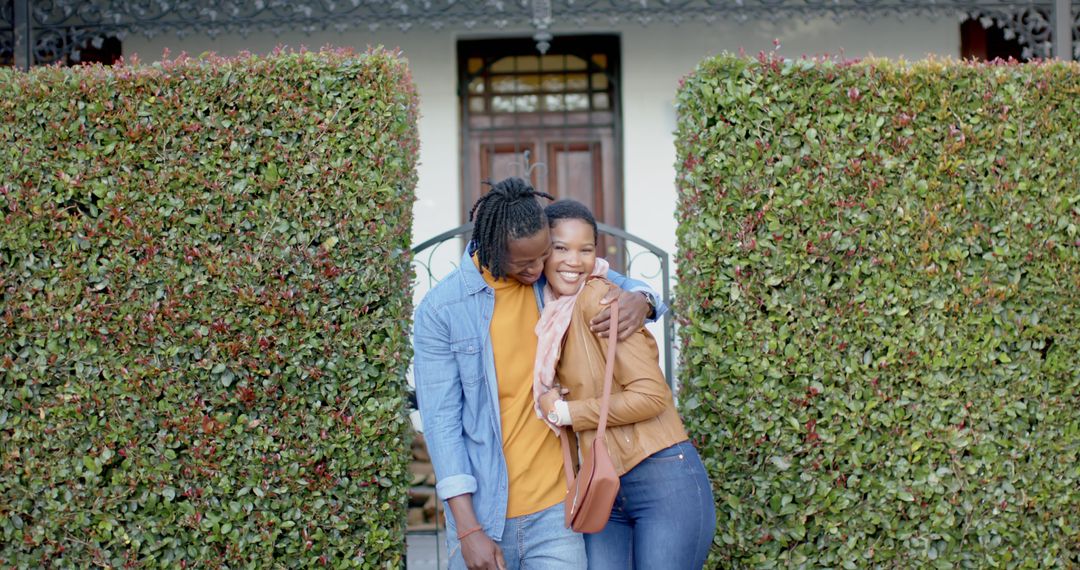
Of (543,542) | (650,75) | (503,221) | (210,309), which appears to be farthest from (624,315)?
(650,75)

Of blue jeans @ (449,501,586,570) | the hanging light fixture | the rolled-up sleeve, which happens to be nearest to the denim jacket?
the rolled-up sleeve

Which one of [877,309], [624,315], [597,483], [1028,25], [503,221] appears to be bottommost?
[597,483]

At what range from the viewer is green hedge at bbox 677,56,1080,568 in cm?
373

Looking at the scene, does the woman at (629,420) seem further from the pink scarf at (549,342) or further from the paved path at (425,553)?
the paved path at (425,553)

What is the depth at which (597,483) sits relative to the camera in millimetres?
2621

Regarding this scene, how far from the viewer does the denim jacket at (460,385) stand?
2887mm

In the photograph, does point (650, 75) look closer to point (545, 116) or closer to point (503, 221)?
point (545, 116)

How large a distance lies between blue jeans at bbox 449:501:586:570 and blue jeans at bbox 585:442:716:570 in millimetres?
142

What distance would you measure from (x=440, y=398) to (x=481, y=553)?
0.49 m

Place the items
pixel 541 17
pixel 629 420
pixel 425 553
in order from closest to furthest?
pixel 629 420, pixel 425 553, pixel 541 17

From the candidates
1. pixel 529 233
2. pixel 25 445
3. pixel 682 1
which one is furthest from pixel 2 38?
pixel 529 233

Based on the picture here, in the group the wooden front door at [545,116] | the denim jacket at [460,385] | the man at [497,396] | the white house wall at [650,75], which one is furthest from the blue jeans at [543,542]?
the wooden front door at [545,116]

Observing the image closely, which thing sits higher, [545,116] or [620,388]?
[545,116]

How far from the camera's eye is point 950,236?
3764 millimetres
